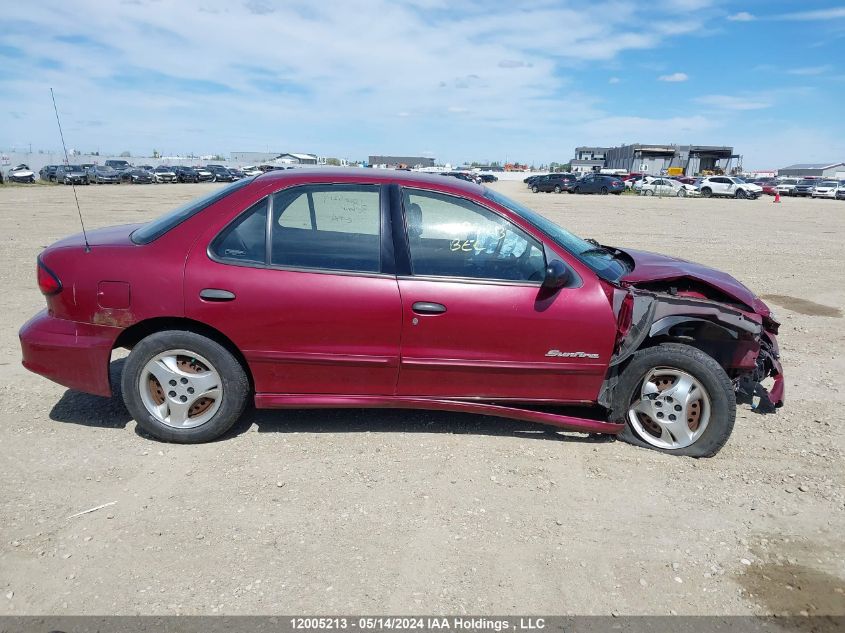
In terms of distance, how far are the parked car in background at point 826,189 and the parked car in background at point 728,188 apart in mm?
6424

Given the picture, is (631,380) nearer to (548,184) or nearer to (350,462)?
(350,462)

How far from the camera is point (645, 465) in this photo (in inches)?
148

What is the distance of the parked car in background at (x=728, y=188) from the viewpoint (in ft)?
137

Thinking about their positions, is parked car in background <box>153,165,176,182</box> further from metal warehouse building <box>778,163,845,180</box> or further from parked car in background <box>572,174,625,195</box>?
metal warehouse building <box>778,163,845,180</box>

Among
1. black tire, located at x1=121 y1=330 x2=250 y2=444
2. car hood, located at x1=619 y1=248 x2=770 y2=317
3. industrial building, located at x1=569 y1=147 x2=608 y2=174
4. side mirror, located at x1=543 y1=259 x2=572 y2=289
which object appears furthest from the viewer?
industrial building, located at x1=569 y1=147 x2=608 y2=174

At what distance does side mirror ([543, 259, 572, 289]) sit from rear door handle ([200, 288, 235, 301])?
1.88 metres


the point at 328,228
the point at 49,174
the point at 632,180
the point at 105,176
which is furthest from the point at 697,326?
the point at 632,180

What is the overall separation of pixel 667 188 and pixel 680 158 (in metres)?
43.5

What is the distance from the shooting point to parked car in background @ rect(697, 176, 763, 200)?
41781 mm

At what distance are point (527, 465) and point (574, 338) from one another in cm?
84

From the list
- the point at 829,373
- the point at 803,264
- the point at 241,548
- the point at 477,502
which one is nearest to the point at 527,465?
the point at 477,502

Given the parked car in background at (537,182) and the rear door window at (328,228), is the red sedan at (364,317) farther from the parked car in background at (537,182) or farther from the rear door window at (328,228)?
the parked car in background at (537,182)

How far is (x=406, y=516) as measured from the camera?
124 inches

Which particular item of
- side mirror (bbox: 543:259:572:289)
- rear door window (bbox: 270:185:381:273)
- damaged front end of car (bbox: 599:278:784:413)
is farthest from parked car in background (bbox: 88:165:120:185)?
damaged front end of car (bbox: 599:278:784:413)
